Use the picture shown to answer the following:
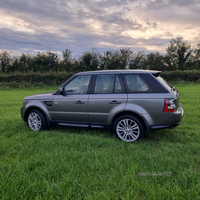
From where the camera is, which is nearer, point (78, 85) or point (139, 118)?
point (139, 118)

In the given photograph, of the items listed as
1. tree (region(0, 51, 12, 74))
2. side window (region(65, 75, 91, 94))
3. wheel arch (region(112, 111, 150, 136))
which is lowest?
wheel arch (region(112, 111, 150, 136))

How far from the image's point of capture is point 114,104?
4445mm

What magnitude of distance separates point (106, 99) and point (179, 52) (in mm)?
43174

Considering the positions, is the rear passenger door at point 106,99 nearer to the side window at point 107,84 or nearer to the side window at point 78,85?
the side window at point 107,84

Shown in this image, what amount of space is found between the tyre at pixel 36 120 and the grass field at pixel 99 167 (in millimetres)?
596

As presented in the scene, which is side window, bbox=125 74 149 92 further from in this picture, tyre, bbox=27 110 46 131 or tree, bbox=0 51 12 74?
tree, bbox=0 51 12 74

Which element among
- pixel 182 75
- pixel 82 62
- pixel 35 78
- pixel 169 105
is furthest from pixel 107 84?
pixel 82 62

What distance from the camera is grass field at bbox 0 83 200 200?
2.49m

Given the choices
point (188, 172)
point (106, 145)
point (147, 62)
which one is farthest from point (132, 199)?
point (147, 62)

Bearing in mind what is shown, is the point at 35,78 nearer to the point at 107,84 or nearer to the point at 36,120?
the point at 36,120

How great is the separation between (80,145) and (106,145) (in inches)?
23.3

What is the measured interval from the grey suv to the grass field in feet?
1.54

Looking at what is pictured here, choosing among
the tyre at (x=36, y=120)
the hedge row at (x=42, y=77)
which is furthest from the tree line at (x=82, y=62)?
the tyre at (x=36, y=120)

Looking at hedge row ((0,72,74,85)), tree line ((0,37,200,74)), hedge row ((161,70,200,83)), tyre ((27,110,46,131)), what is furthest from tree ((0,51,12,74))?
tyre ((27,110,46,131))
